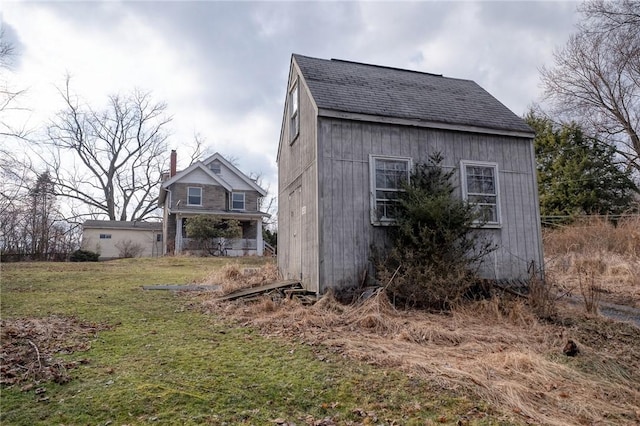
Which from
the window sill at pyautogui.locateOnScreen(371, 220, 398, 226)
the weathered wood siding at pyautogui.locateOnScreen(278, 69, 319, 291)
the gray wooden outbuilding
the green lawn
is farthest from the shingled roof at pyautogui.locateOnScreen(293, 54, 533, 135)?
the green lawn

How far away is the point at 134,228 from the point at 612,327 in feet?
102

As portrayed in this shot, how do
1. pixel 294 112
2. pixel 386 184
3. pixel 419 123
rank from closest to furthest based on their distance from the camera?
pixel 386 184 → pixel 419 123 → pixel 294 112

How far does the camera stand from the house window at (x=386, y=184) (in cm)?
795

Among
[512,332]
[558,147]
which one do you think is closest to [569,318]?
[512,332]

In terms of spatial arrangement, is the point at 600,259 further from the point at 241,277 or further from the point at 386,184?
the point at 241,277

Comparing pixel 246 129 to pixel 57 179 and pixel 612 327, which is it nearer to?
pixel 612 327

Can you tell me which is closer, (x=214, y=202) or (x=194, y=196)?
(x=194, y=196)

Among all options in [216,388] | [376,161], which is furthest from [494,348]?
[376,161]

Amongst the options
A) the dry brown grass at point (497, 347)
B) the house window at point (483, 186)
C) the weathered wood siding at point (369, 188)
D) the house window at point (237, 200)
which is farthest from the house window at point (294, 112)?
the house window at point (237, 200)

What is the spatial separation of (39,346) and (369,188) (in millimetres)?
5989

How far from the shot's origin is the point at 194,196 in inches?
1033

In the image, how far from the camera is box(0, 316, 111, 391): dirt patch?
338cm

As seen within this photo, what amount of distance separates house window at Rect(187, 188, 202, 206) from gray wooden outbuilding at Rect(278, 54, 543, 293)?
1760 cm

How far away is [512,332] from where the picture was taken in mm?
5527
